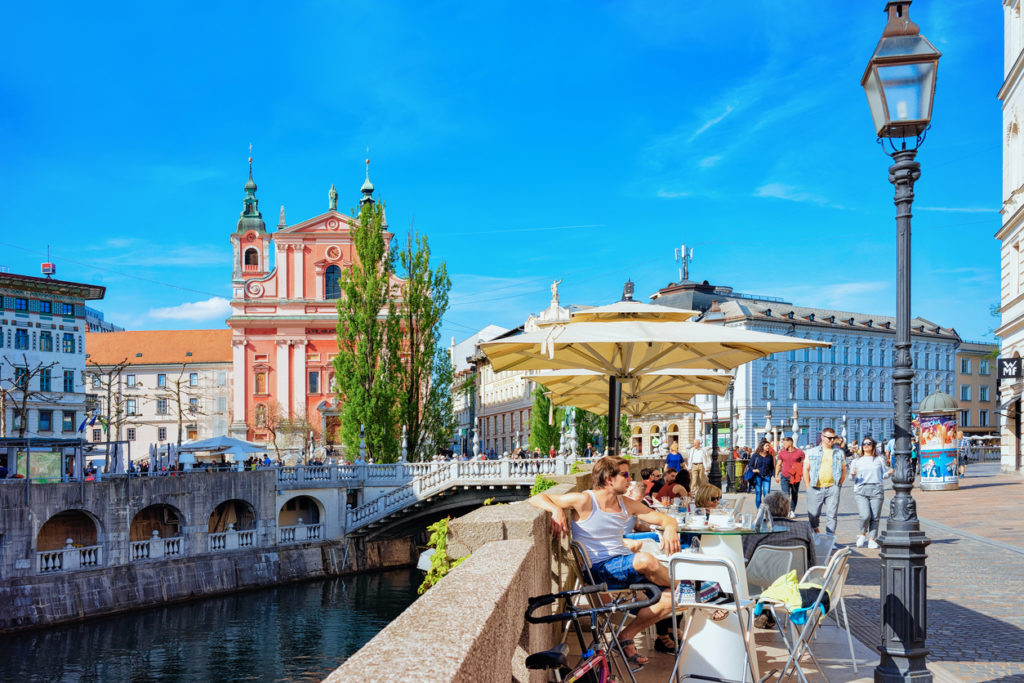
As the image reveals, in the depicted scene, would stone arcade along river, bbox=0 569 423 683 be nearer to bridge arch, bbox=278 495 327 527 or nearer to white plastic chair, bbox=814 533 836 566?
bridge arch, bbox=278 495 327 527

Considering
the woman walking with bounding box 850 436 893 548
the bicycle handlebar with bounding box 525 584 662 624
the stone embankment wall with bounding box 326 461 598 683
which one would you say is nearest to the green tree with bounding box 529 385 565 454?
the woman walking with bounding box 850 436 893 548

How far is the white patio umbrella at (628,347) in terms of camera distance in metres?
8.52

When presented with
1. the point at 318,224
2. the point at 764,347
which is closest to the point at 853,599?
the point at 764,347

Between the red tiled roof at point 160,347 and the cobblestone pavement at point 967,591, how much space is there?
7199 centimetres

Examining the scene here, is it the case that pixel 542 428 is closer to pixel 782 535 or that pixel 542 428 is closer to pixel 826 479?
pixel 826 479

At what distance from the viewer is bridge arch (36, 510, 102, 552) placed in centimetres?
3030

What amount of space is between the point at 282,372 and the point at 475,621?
58.1 m

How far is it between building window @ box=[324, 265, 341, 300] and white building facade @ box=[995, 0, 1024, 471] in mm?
38688

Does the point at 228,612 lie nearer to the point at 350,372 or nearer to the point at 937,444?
the point at 350,372

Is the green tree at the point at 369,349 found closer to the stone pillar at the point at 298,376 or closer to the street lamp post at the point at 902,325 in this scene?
the stone pillar at the point at 298,376

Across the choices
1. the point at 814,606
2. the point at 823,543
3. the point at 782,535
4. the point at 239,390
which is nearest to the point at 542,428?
the point at 239,390

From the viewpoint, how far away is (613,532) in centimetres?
631

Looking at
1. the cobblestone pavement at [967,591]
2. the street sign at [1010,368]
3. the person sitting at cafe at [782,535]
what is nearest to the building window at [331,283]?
the street sign at [1010,368]

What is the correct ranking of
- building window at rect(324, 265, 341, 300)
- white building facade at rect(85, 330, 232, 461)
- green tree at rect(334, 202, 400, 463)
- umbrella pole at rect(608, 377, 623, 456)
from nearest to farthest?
1. umbrella pole at rect(608, 377, 623, 456)
2. green tree at rect(334, 202, 400, 463)
3. building window at rect(324, 265, 341, 300)
4. white building facade at rect(85, 330, 232, 461)
